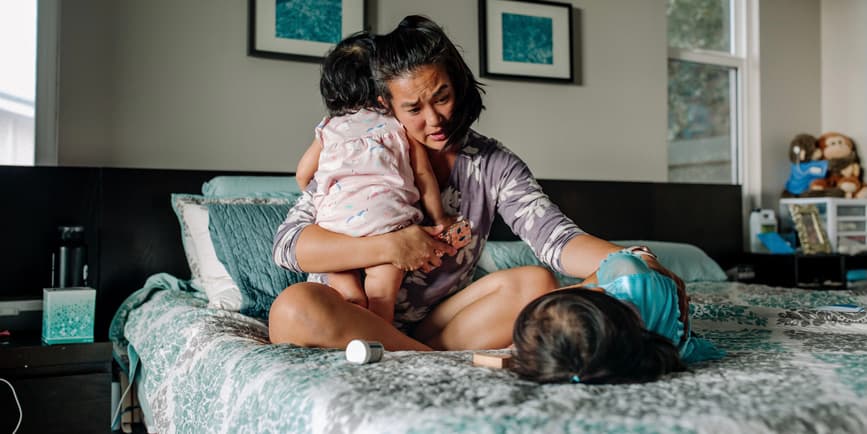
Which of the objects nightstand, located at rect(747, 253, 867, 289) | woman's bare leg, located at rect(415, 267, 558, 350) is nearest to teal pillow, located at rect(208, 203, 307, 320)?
woman's bare leg, located at rect(415, 267, 558, 350)

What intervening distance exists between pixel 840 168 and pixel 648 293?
376cm

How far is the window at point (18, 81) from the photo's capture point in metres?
2.39

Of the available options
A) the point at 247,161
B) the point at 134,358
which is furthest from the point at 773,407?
the point at 247,161

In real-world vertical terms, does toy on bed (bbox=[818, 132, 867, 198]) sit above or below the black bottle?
above

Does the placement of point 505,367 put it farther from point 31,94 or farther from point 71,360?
point 31,94

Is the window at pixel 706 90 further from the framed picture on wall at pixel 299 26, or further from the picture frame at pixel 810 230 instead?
the framed picture on wall at pixel 299 26

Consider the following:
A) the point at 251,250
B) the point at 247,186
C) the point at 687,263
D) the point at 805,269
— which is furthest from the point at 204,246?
the point at 805,269

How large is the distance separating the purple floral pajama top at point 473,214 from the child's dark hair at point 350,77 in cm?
21

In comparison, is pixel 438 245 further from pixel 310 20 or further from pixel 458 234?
pixel 310 20

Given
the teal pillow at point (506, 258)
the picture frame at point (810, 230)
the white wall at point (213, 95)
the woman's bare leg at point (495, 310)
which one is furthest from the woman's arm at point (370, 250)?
the picture frame at point (810, 230)

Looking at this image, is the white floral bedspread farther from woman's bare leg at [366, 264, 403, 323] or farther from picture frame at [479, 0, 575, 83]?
picture frame at [479, 0, 575, 83]

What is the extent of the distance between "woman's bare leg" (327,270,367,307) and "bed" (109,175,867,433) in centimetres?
19

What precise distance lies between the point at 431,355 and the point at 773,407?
505 millimetres

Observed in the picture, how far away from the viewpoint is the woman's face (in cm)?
136
